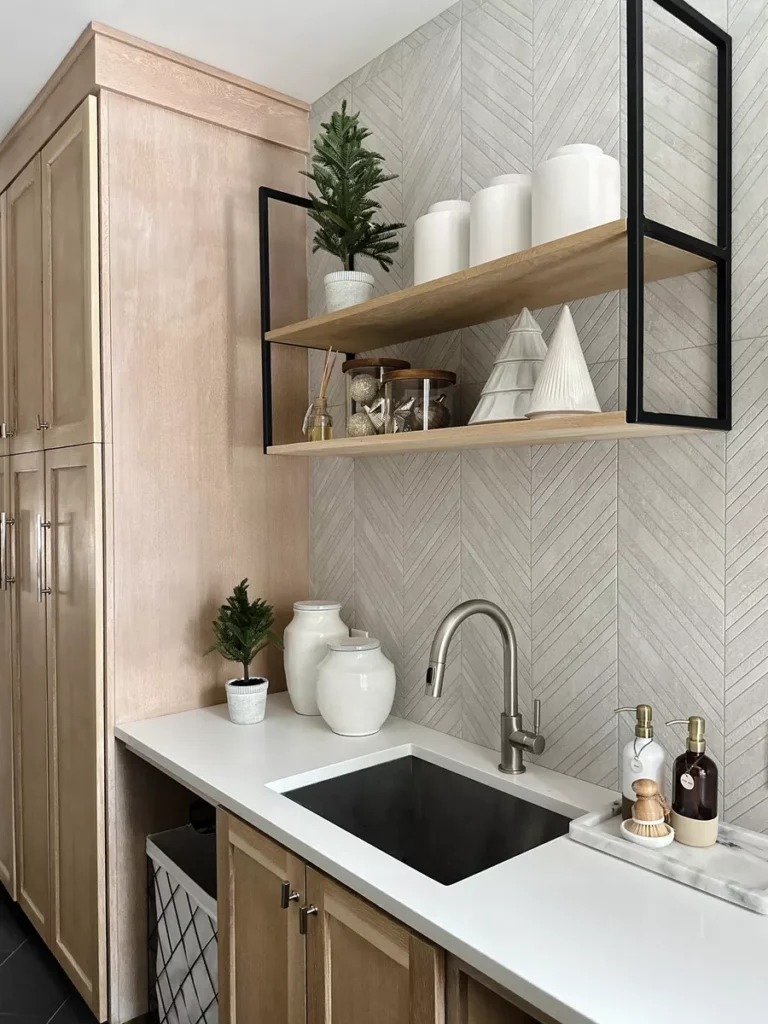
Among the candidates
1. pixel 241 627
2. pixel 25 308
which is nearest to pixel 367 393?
pixel 241 627

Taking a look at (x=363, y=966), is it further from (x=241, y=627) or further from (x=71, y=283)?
(x=71, y=283)

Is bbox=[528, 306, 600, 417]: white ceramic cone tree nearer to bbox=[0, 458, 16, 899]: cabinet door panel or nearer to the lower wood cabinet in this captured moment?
the lower wood cabinet

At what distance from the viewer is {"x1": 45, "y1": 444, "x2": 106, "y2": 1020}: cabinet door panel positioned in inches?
77.5

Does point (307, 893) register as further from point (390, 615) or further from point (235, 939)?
point (390, 615)

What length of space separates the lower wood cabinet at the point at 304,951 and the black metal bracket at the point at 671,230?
821 millimetres

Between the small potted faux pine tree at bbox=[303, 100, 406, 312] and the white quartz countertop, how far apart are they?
1033 mm

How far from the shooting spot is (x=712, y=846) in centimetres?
121

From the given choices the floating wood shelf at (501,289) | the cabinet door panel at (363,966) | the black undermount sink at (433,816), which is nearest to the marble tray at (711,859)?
the black undermount sink at (433,816)

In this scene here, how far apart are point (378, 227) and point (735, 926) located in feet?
4.93

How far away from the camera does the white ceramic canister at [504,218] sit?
1.43m

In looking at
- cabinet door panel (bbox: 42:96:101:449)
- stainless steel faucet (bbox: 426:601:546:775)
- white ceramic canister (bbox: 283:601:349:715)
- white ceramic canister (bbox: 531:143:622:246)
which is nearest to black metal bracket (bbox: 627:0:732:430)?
white ceramic canister (bbox: 531:143:622:246)

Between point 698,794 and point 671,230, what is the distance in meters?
0.84

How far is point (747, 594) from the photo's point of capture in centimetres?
129

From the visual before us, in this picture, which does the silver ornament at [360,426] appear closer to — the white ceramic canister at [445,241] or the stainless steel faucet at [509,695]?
the white ceramic canister at [445,241]
